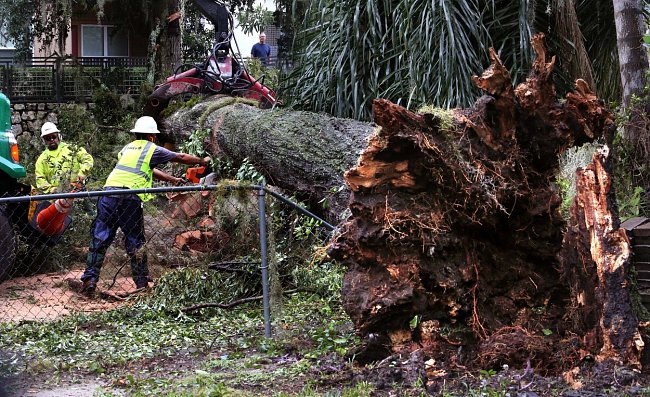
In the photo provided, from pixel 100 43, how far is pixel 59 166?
55.9 ft

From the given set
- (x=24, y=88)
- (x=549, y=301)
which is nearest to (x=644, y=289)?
(x=549, y=301)

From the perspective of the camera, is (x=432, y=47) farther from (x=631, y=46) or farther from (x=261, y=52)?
(x=261, y=52)

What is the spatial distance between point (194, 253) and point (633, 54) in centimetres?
462

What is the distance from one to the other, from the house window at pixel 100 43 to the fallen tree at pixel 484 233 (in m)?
22.0

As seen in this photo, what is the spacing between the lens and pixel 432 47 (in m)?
10.5

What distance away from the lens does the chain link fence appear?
8.54 meters

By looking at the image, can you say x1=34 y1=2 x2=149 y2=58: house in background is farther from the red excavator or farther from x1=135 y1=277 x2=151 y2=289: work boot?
x1=135 y1=277 x2=151 y2=289: work boot

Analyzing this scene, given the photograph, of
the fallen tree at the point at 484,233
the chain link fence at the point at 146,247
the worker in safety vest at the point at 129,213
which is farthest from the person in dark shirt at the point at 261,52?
the fallen tree at the point at 484,233

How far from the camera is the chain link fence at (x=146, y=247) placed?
854 centimetres

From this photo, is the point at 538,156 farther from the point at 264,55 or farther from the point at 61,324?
the point at 264,55

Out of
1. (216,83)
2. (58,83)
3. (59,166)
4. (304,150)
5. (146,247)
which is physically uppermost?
(58,83)

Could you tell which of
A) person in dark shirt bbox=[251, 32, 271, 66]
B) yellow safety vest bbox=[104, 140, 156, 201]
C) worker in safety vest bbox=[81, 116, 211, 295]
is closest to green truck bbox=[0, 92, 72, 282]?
worker in safety vest bbox=[81, 116, 211, 295]

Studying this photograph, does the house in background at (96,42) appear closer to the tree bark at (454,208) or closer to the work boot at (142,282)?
the work boot at (142,282)

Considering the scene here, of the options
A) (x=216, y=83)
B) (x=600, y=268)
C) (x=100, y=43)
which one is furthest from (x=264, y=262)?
(x=100, y=43)
